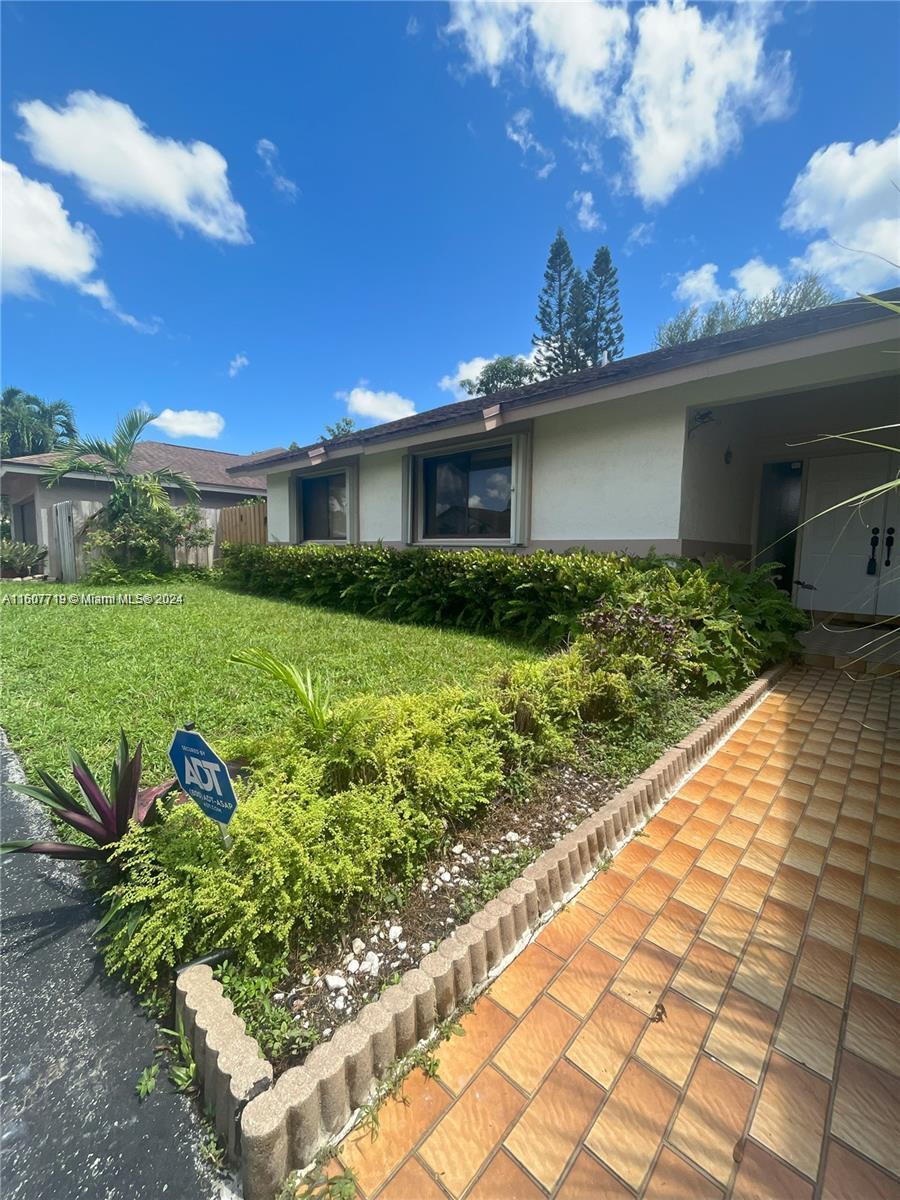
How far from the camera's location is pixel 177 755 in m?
1.55

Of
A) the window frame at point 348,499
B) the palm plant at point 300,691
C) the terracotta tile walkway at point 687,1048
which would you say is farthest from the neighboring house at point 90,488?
the terracotta tile walkway at point 687,1048

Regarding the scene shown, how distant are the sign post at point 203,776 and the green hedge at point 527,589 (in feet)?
12.5

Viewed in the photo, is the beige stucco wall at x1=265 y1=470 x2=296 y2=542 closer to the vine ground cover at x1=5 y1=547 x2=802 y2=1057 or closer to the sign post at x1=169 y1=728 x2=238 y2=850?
the vine ground cover at x1=5 y1=547 x2=802 y2=1057

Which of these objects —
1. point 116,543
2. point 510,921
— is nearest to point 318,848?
point 510,921

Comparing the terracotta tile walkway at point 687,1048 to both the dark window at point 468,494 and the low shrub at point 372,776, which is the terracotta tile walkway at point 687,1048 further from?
the dark window at point 468,494

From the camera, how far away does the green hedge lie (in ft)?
14.9

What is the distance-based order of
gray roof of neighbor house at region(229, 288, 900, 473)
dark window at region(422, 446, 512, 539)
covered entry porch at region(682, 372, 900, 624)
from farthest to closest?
dark window at region(422, 446, 512, 539)
covered entry porch at region(682, 372, 900, 624)
gray roof of neighbor house at region(229, 288, 900, 473)

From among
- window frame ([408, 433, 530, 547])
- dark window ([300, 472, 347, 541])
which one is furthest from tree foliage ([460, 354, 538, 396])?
window frame ([408, 433, 530, 547])

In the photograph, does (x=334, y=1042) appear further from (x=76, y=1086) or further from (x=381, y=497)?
(x=381, y=497)

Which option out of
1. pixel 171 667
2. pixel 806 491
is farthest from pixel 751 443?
pixel 171 667

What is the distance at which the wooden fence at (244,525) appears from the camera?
12.3 meters

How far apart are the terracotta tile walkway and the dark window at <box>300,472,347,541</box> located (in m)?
9.44

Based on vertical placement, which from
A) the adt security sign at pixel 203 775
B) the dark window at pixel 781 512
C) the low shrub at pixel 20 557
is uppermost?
the dark window at pixel 781 512

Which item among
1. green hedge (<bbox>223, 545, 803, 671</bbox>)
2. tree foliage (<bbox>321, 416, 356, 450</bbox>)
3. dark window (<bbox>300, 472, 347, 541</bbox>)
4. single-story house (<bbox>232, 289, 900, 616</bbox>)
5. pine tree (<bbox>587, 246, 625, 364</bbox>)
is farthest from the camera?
tree foliage (<bbox>321, 416, 356, 450</bbox>)
